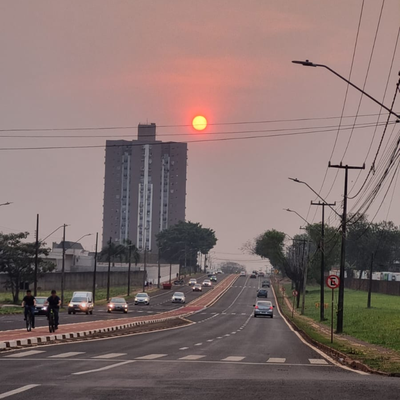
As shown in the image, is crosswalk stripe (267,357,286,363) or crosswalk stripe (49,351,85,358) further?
crosswalk stripe (267,357,286,363)

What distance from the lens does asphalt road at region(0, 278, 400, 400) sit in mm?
14992

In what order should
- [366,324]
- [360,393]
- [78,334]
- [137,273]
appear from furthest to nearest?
[137,273], [366,324], [78,334], [360,393]

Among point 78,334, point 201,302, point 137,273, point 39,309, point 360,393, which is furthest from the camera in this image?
point 137,273

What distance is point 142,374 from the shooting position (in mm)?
19328

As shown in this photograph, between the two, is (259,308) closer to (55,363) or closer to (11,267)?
(11,267)

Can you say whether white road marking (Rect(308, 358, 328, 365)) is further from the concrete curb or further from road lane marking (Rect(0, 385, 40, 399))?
road lane marking (Rect(0, 385, 40, 399))

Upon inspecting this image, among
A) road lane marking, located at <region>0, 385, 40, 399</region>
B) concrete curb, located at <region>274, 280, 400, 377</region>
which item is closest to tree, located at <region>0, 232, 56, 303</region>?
concrete curb, located at <region>274, 280, 400, 377</region>

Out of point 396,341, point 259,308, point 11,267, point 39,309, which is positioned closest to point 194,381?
point 396,341

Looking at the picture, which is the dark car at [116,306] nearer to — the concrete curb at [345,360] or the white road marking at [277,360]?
the concrete curb at [345,360]

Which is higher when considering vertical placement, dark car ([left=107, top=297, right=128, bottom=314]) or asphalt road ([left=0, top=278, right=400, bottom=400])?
asphalt road ([left=0, top=278, right=400, bottom=400])

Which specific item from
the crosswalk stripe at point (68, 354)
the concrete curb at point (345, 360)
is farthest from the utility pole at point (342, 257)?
the crosswalk stripe at point (68, 354)

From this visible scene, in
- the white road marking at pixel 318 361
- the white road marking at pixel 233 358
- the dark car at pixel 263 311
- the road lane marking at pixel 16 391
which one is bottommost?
the dark car at pixel 263 311

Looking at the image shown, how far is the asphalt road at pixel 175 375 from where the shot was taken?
15.0 meters

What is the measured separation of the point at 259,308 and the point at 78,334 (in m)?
51.7
